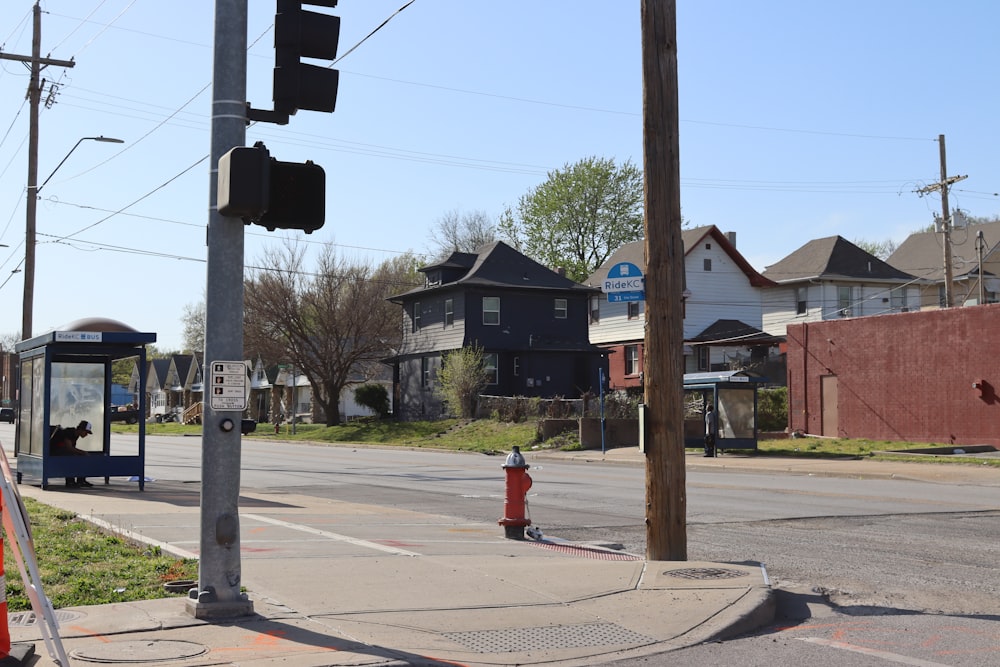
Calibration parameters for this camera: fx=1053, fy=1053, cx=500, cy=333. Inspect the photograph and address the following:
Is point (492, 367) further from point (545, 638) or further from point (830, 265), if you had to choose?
point (545, 638)

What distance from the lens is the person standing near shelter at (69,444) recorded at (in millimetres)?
17328

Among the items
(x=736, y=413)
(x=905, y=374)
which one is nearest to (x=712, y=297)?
(x=905, y=374)

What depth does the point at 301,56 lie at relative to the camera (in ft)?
24.8

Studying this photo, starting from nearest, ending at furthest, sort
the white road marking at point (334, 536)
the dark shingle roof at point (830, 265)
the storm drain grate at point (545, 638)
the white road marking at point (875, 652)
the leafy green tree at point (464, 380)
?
the white road marking at point (875, 652), the storm drain grate at point (545, 638), the white road marking at point (334, 536), the leafy green tree at point (464, 380), the dark shingle roof at point (830, 265)

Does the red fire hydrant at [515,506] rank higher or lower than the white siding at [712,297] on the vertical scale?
lower

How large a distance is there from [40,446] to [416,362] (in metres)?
38.0

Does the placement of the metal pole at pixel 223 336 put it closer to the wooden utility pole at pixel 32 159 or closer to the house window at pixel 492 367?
the wooden utility pole at pixel 32 159

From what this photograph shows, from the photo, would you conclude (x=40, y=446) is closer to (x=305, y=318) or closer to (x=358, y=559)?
(x=358, y=559)

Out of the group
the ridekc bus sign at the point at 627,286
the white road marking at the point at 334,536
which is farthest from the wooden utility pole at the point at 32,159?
the ridekc bus sign at the point at 627,286

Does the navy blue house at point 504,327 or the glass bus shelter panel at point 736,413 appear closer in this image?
the glass bus shelter panel at point 736,413

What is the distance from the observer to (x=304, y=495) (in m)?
18.4

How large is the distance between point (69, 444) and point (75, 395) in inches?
46.2

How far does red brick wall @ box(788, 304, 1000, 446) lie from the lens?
1288 inches

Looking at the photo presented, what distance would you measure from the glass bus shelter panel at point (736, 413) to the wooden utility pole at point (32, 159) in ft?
68.5
